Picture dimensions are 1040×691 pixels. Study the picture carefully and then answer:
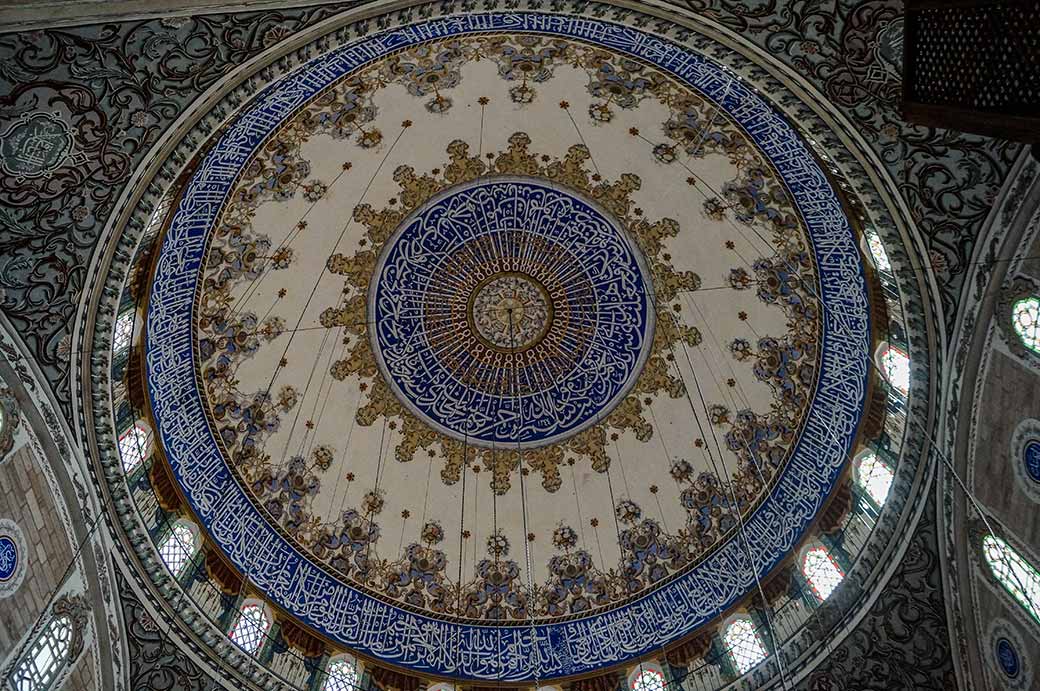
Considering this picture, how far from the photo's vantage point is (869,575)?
7926mm

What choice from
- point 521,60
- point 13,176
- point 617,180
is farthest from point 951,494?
point 13,176

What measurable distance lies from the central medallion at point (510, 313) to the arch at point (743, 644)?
2.96m

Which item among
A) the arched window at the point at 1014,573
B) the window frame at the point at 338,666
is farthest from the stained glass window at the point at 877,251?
the window frame at the point at 338,666

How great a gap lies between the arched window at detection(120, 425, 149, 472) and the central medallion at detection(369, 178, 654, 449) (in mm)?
3014

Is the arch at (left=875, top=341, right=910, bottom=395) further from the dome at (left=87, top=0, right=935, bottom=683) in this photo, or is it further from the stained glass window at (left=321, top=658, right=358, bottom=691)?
the stained glass window at (left=321, top=658, right=358, bottom=691)

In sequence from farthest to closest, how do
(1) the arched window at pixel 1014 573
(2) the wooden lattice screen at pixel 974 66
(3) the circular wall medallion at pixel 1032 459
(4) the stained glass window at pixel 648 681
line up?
(4) the stained glass window at pixel 648 681 < (1) the arched window at pixel 1014 573 < (3) the circular wall medallion at pixel 1032 459 < (2) the wooden lattice screen at pixel 974 66

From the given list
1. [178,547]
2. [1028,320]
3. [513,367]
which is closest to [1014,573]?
[1028,320]

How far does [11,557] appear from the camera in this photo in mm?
6805

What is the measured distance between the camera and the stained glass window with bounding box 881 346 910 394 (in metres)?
7.81

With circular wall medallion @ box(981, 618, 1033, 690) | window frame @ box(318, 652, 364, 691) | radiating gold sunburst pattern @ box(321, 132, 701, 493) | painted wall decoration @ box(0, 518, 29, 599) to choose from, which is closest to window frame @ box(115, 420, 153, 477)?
painted wall decoration @ box(0, 518, 29, 599)

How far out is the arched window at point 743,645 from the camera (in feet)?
28.9

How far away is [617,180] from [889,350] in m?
3.61

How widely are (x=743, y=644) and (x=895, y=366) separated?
328 cm

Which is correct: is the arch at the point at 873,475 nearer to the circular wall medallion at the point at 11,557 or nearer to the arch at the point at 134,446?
the arch at the point at 134,446
